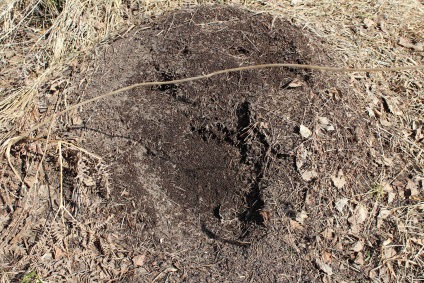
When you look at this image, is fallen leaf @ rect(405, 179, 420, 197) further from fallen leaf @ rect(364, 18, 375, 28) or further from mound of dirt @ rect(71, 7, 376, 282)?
fallen leaf @ rect(364, 18, 375, 28)

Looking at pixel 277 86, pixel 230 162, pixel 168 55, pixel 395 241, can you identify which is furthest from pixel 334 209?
pixel 168 55

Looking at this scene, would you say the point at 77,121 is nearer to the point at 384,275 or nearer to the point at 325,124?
the point at 325,124

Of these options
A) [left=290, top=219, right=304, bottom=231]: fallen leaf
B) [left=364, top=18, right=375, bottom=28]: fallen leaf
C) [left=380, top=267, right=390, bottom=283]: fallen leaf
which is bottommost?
[left=380, top=267, right=390, bottom=283]: fallen leaf

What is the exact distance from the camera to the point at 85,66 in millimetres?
3576

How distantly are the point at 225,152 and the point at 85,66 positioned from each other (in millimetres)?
1412

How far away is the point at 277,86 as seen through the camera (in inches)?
128

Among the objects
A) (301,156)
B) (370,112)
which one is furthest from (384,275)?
(370,112)

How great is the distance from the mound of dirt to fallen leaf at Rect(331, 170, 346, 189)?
0.02m

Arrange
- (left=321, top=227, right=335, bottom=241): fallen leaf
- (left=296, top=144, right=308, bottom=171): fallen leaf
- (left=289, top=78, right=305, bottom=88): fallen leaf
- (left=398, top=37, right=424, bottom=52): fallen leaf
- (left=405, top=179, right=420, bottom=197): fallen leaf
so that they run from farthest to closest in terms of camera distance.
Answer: (left=398, top=37, right=424, bottom=52): fallen leaf < (left=289, top=78, right=305, bottom=88): fallen leaf < (left=405, top=179, right=420, bottom=197): fallen leaf < (left=296, top=144, right=308, bottom=171): fallen leaf < (left=321, top=227, right=335, bottom=241): fallen leaf

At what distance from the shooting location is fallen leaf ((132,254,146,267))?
2837mm

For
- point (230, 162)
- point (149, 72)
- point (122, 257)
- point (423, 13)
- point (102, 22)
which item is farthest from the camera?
point (423, 13)

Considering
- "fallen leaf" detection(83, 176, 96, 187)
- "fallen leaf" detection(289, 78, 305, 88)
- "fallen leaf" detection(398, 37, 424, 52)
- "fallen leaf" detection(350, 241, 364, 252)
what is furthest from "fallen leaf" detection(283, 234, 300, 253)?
"fallen leaf" detection(398, 37, 424, 52)

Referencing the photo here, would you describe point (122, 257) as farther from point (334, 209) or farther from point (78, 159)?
point (334, 209)

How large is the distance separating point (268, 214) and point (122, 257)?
101 centimetres
